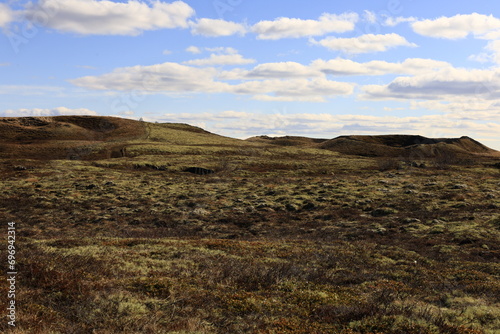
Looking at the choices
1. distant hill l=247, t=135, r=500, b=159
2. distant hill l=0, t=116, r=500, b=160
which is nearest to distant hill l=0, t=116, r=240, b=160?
distant hill l=0, t=116, r=500, b=160

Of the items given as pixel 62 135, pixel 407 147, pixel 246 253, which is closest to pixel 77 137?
→ pixel 62 135

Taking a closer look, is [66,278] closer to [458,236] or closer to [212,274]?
[212,274]

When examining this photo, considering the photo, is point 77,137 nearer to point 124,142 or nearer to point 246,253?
point 124,142

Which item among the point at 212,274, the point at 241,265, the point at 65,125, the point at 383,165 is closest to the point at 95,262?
the point at 212,274

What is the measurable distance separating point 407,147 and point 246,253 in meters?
111

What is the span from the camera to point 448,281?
15.2 meters

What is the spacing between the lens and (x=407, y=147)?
11625cm

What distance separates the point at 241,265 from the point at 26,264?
8.10 meters

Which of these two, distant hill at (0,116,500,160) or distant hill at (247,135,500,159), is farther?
distant hill at (247,135,500,159)

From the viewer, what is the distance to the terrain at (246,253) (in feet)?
32.3

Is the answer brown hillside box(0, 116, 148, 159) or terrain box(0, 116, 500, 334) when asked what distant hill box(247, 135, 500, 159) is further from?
brown hillside box(0, 116, 148, 159)

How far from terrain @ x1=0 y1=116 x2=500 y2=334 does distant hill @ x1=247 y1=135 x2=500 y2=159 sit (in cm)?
5131

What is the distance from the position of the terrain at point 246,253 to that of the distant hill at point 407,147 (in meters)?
51.3

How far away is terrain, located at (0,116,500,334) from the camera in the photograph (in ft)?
32.3
